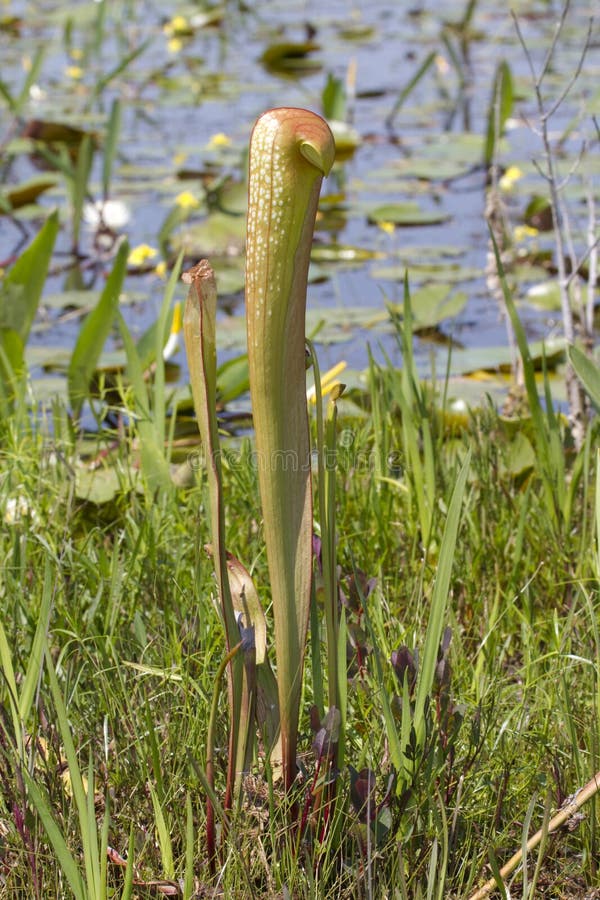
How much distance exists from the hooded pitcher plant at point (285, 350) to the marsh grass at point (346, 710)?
0.08m

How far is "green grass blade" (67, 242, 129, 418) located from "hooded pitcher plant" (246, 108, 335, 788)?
4.76ft

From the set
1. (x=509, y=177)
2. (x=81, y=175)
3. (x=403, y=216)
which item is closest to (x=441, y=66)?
(x=403, y=216)

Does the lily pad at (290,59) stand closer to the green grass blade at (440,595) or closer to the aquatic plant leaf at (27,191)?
the aquatic plant leaf at (27,191)

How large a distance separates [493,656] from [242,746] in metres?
0.45

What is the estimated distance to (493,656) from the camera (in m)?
1.44

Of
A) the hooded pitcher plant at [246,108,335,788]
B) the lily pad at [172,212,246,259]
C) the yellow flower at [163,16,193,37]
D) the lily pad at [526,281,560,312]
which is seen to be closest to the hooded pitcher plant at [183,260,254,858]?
the hooded pitcher plant at [246,108,335,788]

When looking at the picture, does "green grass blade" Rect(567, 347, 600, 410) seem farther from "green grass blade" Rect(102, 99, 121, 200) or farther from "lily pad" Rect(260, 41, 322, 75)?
"lily pad" Rect(260, 41, 322, 75)

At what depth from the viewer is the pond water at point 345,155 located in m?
3.60

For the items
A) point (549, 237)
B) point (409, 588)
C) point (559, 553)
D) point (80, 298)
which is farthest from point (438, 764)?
point (549, 237)

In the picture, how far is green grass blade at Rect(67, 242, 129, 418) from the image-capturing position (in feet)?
7.98

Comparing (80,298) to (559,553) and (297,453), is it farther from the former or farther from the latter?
(297,453)

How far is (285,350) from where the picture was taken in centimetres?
101

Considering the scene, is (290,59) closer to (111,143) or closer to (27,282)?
(111,143)

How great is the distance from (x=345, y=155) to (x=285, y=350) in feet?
14.4
